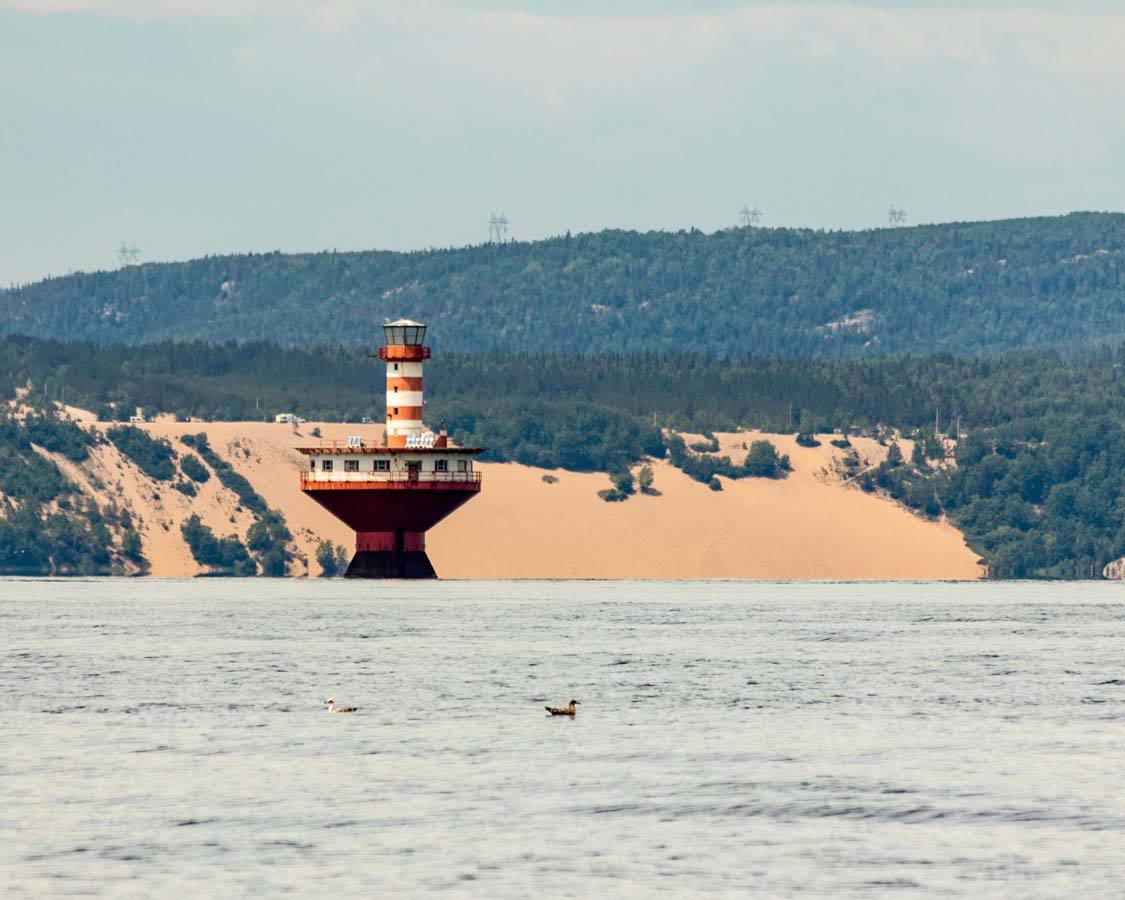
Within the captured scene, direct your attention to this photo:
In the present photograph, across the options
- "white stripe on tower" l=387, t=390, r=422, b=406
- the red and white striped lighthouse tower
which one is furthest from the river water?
"white stripe on tower" l=387, t=390, r=422, b=406

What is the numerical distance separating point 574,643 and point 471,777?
4648cm

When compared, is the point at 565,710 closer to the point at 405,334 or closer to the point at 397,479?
the point at 397,479

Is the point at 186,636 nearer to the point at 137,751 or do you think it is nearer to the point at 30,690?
the point at 30,690

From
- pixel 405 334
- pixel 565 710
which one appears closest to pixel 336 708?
pixel 565 710

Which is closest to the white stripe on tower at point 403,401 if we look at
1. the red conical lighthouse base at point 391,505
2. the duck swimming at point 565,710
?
the red conical lighthouse base at point 391,505

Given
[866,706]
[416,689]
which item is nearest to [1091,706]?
[866,706]

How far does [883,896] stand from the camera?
158 feet

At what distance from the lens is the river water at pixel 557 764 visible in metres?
50.6

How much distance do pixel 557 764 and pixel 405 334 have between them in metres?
117

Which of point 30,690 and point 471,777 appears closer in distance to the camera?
point 471,777

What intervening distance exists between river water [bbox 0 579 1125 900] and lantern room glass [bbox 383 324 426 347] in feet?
207

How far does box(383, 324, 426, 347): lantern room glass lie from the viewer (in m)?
180

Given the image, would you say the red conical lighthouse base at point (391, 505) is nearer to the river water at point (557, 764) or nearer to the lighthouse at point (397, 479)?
the lighthouse at point (397, 479)

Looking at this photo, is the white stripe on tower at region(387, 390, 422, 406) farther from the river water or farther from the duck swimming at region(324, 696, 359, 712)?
the duck swimming at region(324, 696, 359, 712)
